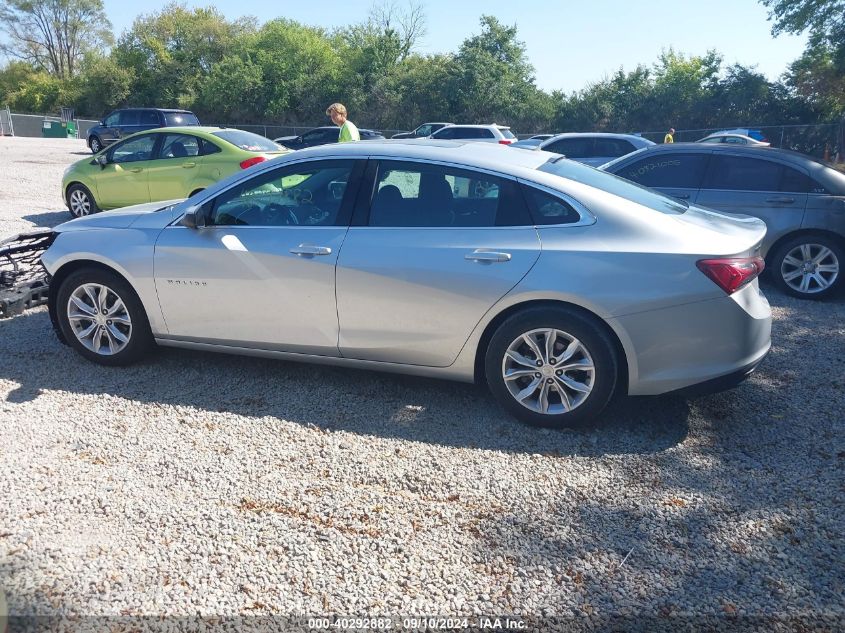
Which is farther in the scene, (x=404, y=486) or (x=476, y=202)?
(x=476, y=202)

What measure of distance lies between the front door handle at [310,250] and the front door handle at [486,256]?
2.97 ft

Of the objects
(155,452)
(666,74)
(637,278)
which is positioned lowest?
(155,452)

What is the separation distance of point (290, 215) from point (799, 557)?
3.44m

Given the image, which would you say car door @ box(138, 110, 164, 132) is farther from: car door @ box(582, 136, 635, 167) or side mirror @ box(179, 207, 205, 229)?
side mirror @ box(179, 207, 205, 229)

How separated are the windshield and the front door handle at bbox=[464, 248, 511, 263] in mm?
709

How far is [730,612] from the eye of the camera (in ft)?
8.54

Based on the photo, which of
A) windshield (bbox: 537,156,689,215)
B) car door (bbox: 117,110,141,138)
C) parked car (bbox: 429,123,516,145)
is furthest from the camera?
car door (bbox: 117,110,141,138)

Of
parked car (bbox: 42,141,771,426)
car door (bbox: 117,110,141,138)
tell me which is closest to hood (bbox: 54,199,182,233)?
parked car (bbox: 42,141,771,426)

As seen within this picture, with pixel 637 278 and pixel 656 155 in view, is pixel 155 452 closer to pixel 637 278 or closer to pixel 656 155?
pixel 637 278

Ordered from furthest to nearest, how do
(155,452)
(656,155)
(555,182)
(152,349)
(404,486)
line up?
(656,155) → (152,349) → (555,182) → (155,452) → (404,486)

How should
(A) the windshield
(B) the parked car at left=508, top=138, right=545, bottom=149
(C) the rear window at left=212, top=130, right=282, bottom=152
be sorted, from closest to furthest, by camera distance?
(A) the windshield → (B) the parked car at left=508, top=138, right=545, bottom=149 → (C) the rear window at left=212, top=130, right=282, bottom=152

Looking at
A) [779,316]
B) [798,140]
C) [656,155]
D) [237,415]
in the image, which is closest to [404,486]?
[237,415]

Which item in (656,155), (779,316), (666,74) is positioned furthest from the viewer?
(666,74)

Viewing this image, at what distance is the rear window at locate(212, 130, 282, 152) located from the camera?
33.7 ft
